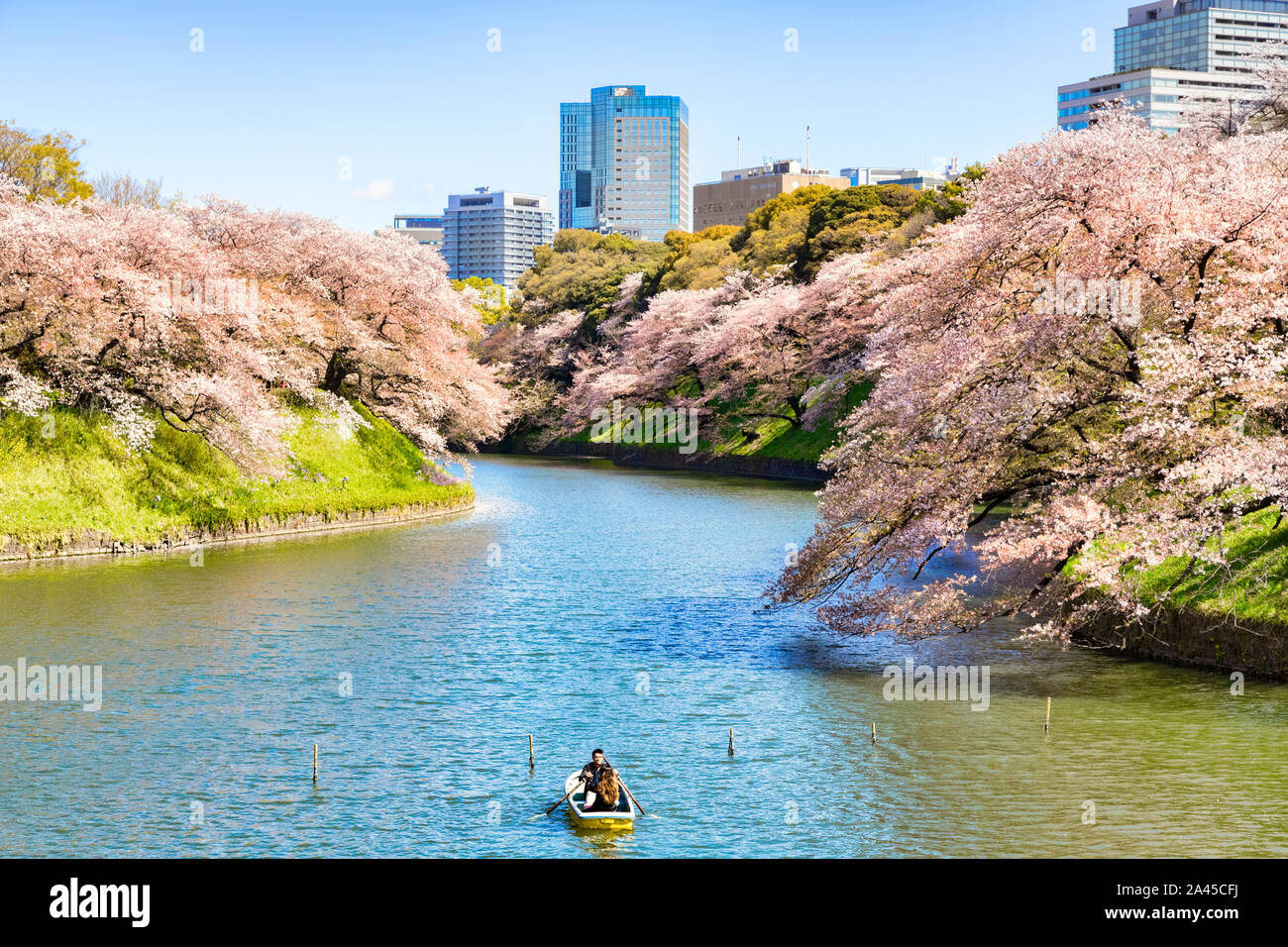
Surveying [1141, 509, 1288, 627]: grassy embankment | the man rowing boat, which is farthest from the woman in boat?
[1141, 509, 1288, 627]: grassy embankment

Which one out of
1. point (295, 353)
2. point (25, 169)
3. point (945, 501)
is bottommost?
point (945, 501)

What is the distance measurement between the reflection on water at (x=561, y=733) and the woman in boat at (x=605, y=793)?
410 mm

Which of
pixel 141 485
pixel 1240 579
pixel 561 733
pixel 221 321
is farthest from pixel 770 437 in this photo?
pixel 561 733

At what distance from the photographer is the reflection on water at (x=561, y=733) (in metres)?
17.8

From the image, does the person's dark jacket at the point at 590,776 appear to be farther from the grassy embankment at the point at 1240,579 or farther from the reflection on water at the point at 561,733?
the grassy embankment at the point at 1240,579

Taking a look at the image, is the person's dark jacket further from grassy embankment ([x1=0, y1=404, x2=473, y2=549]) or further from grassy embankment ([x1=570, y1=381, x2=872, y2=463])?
grassy embankment ([x1=570, y1=381, x2=872, y2=463])

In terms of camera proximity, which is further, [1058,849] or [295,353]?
[295,353]

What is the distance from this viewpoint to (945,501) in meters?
28.0

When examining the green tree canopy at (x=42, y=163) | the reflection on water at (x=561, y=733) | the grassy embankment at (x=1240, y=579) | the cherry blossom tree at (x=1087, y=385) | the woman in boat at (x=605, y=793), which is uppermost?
the green tree canopy at (x=42, y=163)

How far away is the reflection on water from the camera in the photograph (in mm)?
17750

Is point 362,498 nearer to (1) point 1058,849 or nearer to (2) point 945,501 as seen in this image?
(2) point 945,501

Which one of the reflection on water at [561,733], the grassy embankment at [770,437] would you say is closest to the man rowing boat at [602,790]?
the reflection on water at [561,733]

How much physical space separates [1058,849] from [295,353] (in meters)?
47.0

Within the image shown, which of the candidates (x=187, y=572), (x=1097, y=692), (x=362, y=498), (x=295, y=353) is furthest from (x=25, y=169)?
(x=1097, y=692)
